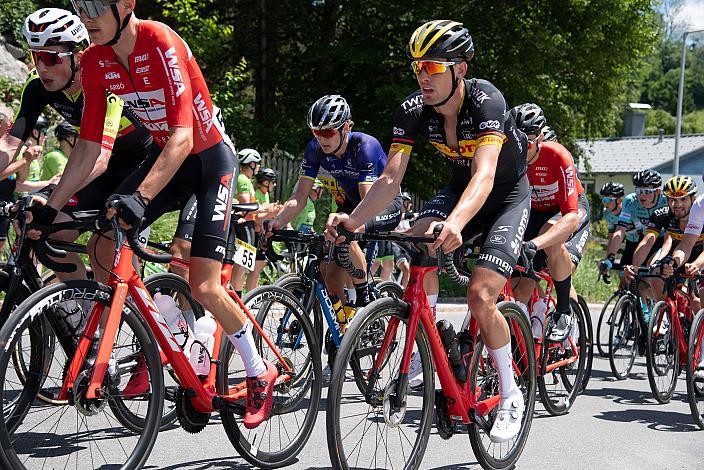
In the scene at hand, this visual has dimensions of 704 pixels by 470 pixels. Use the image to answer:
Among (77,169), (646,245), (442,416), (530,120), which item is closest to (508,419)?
(442,416)

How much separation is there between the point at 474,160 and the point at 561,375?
322 cm

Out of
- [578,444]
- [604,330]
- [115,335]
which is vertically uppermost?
[115,335]

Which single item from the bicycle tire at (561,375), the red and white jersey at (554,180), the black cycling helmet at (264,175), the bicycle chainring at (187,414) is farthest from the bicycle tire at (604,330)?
A: the bicycle chainring at (187,414)

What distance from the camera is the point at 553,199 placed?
303 inches

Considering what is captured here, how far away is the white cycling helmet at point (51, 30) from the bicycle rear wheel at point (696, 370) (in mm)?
5260

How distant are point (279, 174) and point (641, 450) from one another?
13220 mm

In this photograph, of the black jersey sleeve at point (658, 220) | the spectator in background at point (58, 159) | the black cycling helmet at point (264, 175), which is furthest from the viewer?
the black cycling helmet at point (264, 175)

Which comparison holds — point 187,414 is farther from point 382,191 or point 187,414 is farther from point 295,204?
point 295,204

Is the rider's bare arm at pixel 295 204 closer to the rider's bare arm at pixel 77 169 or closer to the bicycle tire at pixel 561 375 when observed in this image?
the rider's bare arm at pixel 77 169

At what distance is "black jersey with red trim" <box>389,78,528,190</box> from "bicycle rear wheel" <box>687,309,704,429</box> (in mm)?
2616

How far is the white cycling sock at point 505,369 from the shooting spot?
17.1 ft

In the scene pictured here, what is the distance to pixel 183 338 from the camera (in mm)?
5117

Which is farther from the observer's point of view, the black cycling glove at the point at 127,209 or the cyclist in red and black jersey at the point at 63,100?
the cyclist in red and black jersey at the point at 63,100

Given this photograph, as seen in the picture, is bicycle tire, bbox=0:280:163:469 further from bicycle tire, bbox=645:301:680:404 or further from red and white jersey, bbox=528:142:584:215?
bicycle tire, bbox=645:301:680:404
